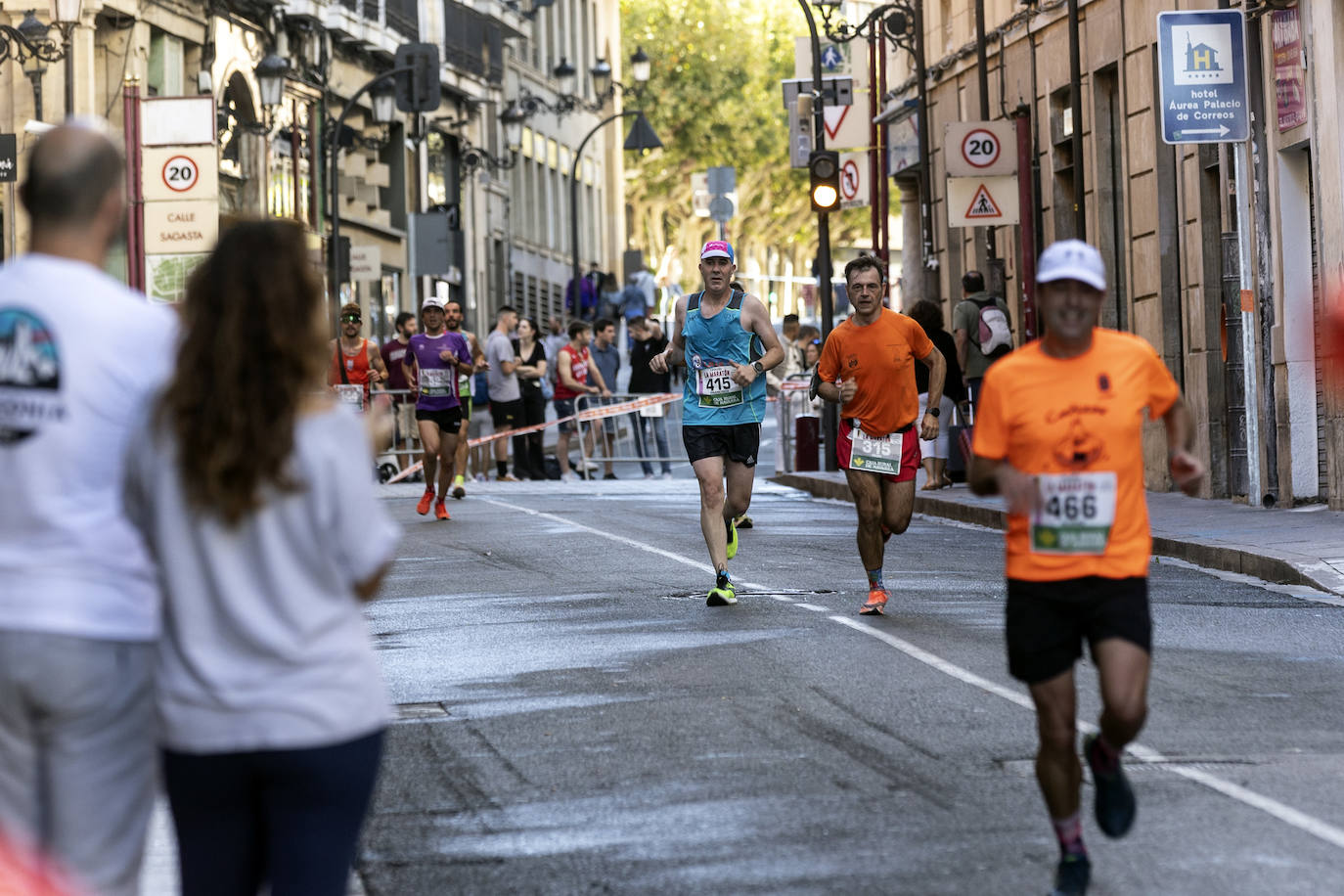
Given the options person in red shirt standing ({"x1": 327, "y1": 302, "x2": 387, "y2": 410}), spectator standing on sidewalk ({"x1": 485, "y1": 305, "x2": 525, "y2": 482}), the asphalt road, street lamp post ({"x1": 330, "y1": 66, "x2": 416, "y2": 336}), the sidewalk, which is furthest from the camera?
street lamp post ({"x1": 330, "y1": 66, "x2": 416, "y2": 336})

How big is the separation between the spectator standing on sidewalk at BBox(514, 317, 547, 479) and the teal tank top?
18.0 meters

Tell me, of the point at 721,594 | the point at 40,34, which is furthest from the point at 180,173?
the point at 721,594

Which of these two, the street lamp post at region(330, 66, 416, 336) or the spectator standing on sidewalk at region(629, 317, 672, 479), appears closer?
the spectator standing on sidewalk at region(629, 317, 672, 479)

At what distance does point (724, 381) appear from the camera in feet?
46.4

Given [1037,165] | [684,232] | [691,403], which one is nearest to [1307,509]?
[691,403]

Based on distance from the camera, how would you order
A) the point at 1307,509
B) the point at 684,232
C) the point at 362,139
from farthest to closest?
the point at 684,232
the point at 362,139
the point at 1307,509

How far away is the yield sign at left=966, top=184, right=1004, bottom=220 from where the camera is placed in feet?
89.3

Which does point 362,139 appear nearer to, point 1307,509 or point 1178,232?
point 1178,232

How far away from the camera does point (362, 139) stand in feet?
151

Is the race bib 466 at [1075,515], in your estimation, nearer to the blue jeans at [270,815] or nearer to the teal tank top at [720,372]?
the blue jeans at [270,815]

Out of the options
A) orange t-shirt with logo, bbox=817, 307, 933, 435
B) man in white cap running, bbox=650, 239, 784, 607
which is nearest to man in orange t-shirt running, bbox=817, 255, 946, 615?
orange t-shirt with logo, bbox=817, 307, 933, 435

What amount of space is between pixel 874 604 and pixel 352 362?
13.0 m

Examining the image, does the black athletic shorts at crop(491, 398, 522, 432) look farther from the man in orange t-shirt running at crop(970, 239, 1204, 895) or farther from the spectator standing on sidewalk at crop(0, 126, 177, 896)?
the spectator standing on sidewalk at crop(0, 126, 177, 896)

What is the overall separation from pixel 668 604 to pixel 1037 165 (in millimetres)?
17486
